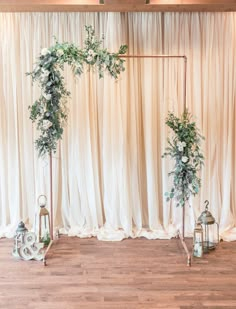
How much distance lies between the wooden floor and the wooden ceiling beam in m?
2.47

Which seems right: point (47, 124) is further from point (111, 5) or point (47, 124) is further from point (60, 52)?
point (111, 5)

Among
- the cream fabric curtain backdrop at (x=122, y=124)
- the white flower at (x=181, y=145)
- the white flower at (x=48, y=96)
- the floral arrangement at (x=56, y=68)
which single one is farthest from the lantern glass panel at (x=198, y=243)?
the white flower at (x=48, y=96)

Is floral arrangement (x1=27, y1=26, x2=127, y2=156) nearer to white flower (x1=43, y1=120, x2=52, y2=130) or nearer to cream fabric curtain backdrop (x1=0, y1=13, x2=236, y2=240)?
white flower (x1=43, y1=120, x2=52, y2=130)

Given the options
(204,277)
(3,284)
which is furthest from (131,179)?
(3,284)

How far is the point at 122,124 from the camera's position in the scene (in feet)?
14.7

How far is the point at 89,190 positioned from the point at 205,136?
1453 millimetres

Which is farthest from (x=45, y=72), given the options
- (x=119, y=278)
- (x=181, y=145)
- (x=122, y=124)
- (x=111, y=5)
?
(x=119, y=278)

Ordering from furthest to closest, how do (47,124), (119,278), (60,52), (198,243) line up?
(198,243), (47,124), (60,52), (119,278)

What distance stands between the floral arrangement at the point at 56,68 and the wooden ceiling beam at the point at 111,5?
342 mm

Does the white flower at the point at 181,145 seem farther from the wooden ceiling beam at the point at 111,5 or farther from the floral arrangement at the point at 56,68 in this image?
the wooden ceiling beam at the point at 111,5

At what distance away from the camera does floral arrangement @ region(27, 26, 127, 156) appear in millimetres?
3783

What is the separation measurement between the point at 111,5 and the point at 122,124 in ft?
4.12

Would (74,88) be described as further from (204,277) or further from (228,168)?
(204,277)

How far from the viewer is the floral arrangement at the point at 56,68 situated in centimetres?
378
